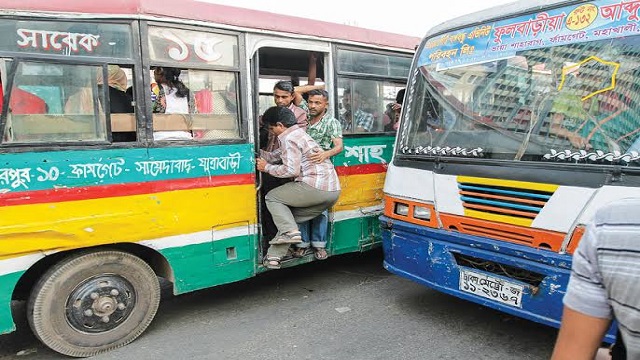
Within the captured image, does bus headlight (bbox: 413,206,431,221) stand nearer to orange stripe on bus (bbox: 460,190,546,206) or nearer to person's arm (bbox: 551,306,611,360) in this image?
orange stripe on bus (bbox: 460,190,546,206)

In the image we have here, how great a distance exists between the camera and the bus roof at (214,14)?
317 centimetres

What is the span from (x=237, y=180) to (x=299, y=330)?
51.8 inches

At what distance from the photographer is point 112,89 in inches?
138

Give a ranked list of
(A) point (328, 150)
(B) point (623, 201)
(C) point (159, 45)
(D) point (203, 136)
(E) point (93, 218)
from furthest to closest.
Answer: (A) point (328, 150)
(D) point (203, 136)
(C) point (159, 45)
(E) point (93, 218)
(B) point (623, 201)

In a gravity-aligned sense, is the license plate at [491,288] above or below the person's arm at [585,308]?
below

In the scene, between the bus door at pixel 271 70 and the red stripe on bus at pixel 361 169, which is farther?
the red stripe on bus at pixel 361 169

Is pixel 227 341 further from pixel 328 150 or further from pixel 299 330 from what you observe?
pixel 328 150

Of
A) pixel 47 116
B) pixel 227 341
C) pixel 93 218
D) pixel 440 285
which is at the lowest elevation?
pixel 227 341

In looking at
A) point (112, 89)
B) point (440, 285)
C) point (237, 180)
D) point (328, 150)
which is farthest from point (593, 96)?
point (112, 89)

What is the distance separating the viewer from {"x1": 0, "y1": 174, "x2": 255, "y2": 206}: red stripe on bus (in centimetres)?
308

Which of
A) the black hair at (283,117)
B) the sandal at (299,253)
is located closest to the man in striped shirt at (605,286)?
the black hair at (283,117)

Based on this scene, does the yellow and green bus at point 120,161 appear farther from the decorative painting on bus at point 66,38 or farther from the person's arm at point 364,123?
the person's arm at point 364,123

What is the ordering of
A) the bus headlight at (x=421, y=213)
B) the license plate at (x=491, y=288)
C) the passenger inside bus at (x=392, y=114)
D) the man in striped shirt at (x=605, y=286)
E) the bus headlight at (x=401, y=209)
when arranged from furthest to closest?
the passenger inside bus at (x=392, y=114), the bus headlight at (x=401, y=209), the bus headlight at (x=421, y=213), the license plate at (x=491, y=288), the man in striped shirt at (x=605, y=286)

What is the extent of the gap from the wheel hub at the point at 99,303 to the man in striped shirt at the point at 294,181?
1200 millimetres
